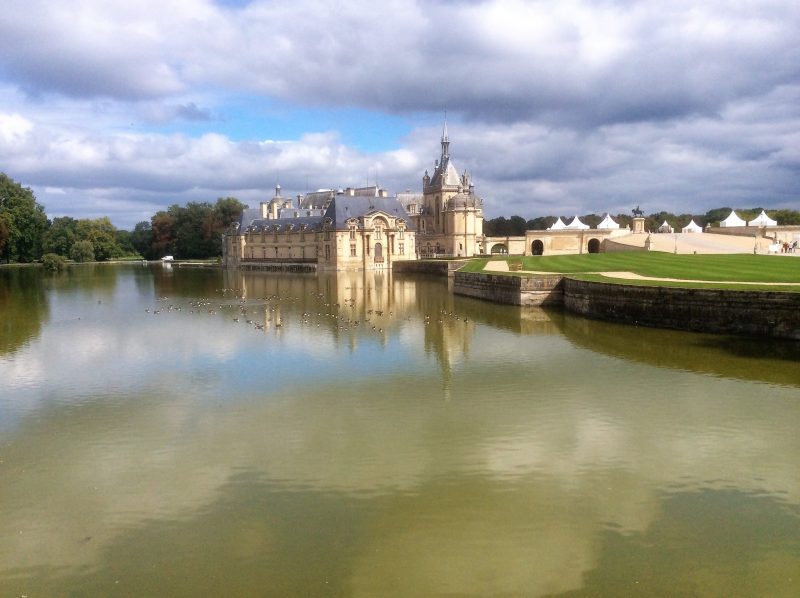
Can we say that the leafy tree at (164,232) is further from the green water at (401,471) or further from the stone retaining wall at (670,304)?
the green water at (401,471)

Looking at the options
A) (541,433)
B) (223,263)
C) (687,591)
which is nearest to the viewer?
(687,591)

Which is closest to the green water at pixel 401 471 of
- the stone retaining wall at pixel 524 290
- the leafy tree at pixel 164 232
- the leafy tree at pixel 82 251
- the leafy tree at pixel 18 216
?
the stone retaining wall at pixel 524 290

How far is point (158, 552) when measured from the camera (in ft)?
26.0

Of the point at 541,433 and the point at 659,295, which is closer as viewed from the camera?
the point at 541,433

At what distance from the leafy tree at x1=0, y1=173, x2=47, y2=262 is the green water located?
267 ft

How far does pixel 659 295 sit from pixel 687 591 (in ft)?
64.3

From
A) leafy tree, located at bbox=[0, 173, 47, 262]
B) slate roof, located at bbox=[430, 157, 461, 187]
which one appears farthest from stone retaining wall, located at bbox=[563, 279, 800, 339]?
leafy tree, located at bbox=[0, 173, 47, 262]

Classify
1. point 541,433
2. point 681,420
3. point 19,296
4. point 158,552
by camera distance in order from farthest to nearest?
1. point 19,296
2. point 681,420
3. point 541,433
4. point 158,552

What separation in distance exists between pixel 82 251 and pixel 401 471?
112027 mm

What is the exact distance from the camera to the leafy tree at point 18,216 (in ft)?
294

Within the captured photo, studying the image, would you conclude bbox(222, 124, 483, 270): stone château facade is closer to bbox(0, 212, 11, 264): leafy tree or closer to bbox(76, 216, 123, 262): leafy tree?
bbox(0, 212, 11, 264): leafy tree

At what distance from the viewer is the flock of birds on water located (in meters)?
27.1

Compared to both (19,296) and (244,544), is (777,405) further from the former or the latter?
(19,296)

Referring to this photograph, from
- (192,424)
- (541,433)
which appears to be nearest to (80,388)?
(192,424)
